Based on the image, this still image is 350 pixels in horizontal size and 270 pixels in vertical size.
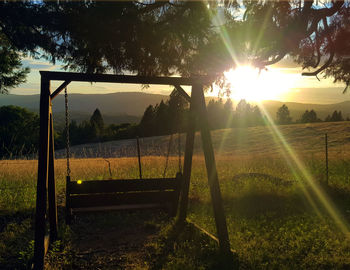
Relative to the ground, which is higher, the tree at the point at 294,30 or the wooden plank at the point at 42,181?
the tree at the point at 294,30

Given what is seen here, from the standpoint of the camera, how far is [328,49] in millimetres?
9500

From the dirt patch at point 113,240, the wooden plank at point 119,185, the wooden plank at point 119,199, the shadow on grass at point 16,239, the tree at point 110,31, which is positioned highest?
the tree at point 110,31

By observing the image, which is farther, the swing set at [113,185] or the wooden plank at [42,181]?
the swing set at [113,185]

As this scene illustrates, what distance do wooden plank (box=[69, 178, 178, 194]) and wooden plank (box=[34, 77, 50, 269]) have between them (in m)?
1.35

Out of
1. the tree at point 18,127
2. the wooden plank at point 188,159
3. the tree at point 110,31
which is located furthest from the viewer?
the tree at point 18,127

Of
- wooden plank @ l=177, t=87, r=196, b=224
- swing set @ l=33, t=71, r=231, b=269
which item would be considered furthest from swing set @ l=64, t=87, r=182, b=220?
wooden plank @ l=177, t=87, r=196, b=224

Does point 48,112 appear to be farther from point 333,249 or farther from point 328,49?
point 328,49

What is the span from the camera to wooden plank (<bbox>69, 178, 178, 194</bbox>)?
6.56 m

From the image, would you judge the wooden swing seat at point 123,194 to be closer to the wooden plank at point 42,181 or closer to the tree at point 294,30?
the wooden plank at point 42,181

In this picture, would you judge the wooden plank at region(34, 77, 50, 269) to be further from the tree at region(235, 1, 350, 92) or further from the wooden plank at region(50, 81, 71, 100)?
the tree at region(235, 1, 350, 92)

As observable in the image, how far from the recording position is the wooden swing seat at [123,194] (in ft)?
21.6

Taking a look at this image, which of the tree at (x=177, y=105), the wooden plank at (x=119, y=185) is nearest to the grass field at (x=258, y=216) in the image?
the wooden plank at (x=119, y=185)

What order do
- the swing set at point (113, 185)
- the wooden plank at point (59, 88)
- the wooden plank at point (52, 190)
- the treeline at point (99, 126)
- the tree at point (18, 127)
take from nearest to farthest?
1. the swing set at point (113, 185)
2. the wooden plank at point (59, 88)
3. the wooden plank at point (52, 190)
4. the treeline at point (99, 126)
5. the tree at point (18, 127)

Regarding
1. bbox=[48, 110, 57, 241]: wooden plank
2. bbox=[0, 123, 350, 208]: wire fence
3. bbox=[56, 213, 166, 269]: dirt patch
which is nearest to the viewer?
bbox=[56, 213, 166, 269]: dirt patch
